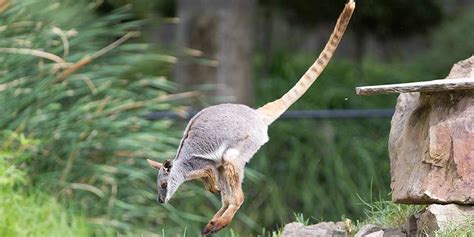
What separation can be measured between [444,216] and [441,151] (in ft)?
0.84

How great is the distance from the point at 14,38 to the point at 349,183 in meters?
3.33

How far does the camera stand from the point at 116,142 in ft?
22.6

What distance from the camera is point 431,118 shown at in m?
4.12

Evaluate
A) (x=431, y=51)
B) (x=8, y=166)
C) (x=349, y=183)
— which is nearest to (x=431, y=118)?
(x=8, y=166)

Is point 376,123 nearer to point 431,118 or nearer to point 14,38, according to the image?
point 14,38

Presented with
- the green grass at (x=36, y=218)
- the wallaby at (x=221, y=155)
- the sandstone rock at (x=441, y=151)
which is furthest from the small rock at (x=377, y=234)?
the green grass at (x=36, y=218)

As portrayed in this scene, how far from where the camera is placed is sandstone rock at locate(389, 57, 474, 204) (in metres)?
4.02

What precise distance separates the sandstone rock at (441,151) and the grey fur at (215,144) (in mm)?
647

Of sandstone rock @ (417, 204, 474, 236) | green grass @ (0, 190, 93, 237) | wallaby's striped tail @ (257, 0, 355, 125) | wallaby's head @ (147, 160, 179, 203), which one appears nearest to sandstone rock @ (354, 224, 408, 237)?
sandstone rock @ (417, 204, 474, 236)

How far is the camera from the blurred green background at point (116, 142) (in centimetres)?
634

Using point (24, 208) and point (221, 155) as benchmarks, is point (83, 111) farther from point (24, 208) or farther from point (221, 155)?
point (221, 155)

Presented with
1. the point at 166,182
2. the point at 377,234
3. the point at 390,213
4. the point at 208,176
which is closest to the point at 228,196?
the point at 208,176

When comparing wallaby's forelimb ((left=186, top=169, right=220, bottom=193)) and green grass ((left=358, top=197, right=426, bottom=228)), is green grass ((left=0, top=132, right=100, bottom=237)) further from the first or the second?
green grass ((left=358, top=197, right=426, bottom=228))

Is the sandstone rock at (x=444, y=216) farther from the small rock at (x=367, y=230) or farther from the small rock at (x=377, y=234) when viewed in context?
the small rock at (x=367, y=230)
